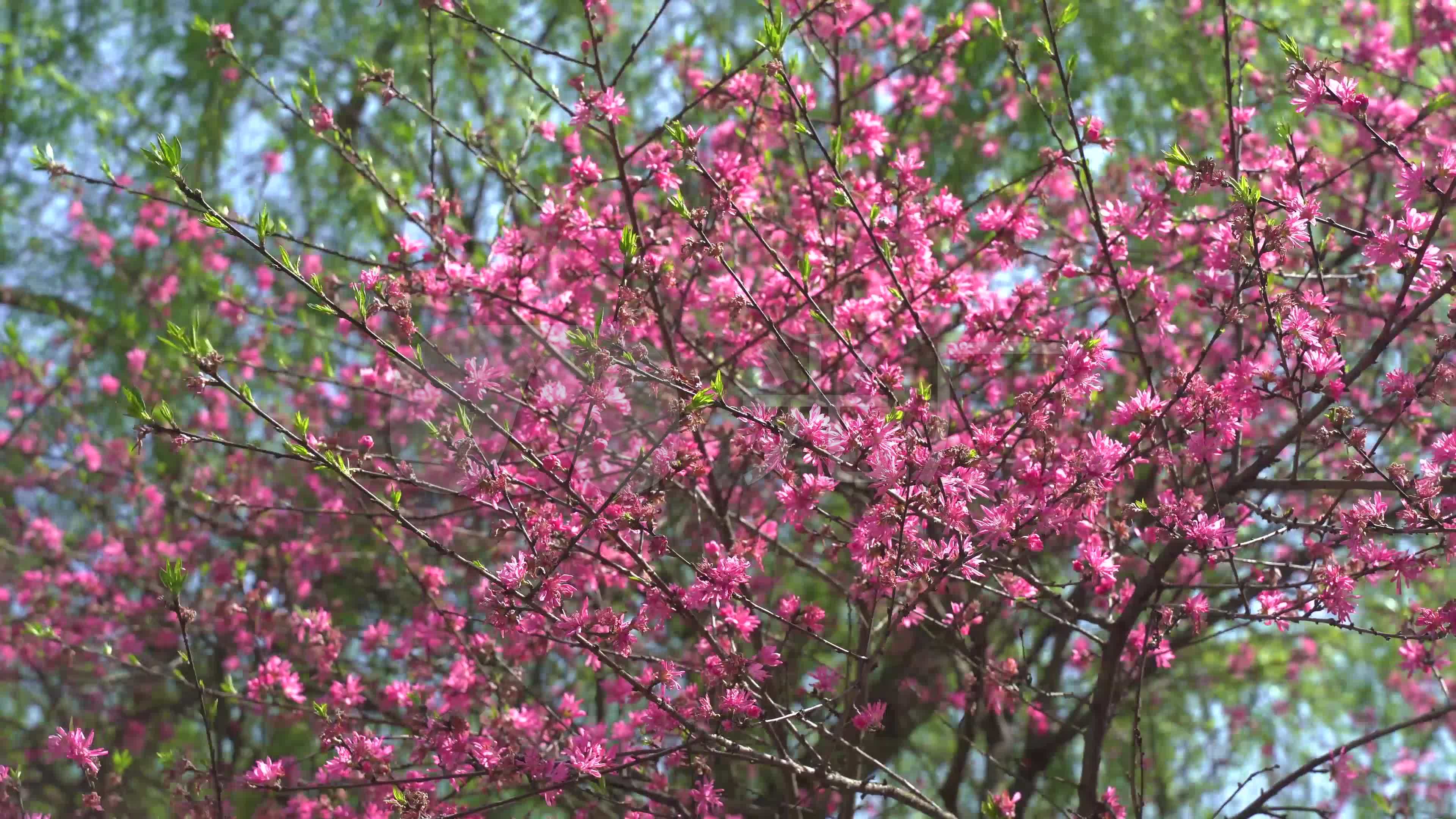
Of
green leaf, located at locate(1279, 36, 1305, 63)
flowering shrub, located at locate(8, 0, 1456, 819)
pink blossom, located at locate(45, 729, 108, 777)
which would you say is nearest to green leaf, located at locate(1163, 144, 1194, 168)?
flowering shrub, located at locate(8, 0, 1456, 819)

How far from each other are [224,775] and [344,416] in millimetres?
3915

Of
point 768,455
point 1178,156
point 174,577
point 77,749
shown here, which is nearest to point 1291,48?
point 1178,156

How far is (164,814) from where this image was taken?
702 cm

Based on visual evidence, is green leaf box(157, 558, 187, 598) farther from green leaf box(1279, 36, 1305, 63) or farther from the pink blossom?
green leaf box(1279, 36, 1305, 63)

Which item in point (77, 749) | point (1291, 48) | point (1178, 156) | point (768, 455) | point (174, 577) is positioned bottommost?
point (77, 749)

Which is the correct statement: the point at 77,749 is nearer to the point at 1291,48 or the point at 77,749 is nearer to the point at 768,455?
the point at 768,455

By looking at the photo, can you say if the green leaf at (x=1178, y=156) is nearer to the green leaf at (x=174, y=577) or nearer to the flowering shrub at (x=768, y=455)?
the flowering shrub at (x=768, y=455)

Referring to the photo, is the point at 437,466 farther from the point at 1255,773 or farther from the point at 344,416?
the point at 344,416

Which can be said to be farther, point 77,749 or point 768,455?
point 77,749

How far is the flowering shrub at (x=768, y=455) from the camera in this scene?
11.1ft

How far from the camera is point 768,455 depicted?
329 cm

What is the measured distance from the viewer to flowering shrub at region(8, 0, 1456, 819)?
3.39m

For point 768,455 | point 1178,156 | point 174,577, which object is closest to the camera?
point 174,577

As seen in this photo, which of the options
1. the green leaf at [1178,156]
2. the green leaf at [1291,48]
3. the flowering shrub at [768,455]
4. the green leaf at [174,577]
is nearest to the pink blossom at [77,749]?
the flowering shrub at [768,455]
